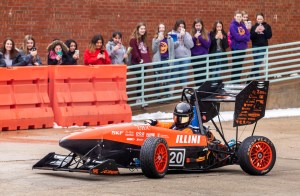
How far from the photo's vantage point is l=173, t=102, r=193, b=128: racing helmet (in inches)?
500

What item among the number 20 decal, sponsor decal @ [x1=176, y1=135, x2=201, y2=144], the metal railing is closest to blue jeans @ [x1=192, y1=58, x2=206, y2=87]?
the metal railing

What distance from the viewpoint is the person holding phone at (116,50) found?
20594mm

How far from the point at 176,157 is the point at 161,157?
468 mm

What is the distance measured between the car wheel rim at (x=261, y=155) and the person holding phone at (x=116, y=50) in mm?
8169

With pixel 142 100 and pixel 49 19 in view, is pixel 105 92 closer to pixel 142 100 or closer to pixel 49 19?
pixel 142 100

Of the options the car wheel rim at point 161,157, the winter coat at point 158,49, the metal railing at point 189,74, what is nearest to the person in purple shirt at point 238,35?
the metal railing at point 189,74

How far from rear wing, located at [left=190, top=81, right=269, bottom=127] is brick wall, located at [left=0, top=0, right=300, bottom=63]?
900 centimetres

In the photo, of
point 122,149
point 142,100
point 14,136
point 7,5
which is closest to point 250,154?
point 122,149

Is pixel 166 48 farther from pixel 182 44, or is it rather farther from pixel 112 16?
pixel 112 16

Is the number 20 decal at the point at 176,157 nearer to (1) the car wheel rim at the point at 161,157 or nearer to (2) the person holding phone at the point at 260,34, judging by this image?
(1) the car wheel rim at the point at 161,157

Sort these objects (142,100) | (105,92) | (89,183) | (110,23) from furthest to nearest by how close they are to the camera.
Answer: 1. (110,23)
2. (142,100)
3. (105,92)
4. (89,183)

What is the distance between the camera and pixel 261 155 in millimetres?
12828

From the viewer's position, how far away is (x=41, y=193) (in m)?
10.7

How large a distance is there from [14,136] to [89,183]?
5831 millimetres
